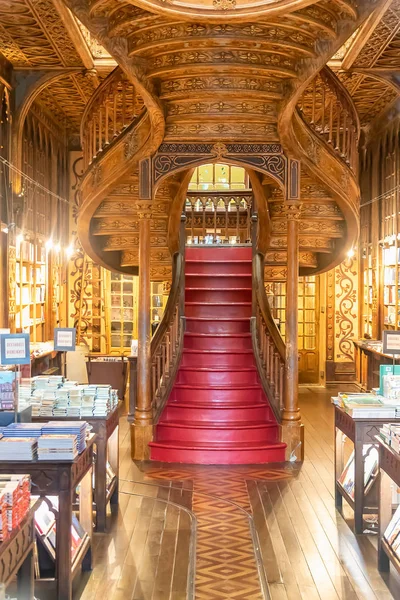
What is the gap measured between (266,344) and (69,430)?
185 inches

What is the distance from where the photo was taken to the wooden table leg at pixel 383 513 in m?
4.80

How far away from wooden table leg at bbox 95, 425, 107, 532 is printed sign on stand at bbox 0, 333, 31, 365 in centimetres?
87

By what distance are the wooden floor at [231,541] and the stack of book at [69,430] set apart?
80 cm

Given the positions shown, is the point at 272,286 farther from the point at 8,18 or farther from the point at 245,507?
the point at 245,507

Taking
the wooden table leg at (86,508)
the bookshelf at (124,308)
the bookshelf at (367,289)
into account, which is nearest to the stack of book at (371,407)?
the wooden table leg at (86,508)

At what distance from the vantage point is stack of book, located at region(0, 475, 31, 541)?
119 inches

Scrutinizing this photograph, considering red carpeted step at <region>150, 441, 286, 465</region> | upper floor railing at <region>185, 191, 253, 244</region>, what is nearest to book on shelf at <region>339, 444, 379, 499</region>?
red carpeted step at <region>150, 441, 286, 465</region>

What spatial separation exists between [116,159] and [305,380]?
7.62 meters

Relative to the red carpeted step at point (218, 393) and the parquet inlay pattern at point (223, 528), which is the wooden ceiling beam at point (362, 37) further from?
the parquet inlay pattern at point (223, 528)

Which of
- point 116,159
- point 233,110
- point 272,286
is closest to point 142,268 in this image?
point 116,159

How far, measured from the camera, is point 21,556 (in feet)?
10.4

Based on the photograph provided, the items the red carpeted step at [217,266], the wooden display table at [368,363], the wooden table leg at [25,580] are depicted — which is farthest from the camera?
the wooden display table at [368,363]

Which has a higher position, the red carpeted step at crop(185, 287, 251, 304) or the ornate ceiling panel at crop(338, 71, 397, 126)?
the ornate ceiling panel at crop(338, 71, 397, 126)

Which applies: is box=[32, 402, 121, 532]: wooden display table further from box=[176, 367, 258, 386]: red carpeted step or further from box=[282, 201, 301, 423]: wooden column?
box=[176, 367, 258, 386]: red carpeted step
